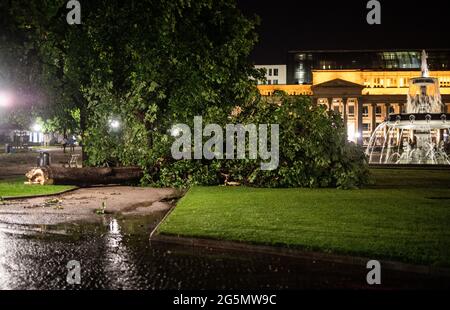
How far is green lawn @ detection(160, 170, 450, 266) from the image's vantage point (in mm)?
8852

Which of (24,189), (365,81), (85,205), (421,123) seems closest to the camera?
(85,205)

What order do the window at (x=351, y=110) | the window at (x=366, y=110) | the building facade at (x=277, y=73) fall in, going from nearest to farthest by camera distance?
the window at (x=351, y=110), the window at (x=366, y=110), the building facade at (x=277, y=73)

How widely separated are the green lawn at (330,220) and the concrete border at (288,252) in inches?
6.3

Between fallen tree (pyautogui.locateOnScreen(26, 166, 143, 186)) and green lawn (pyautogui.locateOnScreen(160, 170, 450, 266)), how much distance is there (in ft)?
14.5

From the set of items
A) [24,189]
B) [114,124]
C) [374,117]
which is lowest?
[24,189]

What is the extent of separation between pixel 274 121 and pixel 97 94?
735 centimetres

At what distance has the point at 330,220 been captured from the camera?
452 inches

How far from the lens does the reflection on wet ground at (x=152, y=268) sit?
7.06 m

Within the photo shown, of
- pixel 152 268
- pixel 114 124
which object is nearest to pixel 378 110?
pixel 114 124

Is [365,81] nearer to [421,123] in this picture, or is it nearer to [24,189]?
[421,123]

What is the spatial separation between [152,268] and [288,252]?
7.63 ft

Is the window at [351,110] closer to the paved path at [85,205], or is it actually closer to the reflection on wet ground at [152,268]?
the paved path at [85,205]

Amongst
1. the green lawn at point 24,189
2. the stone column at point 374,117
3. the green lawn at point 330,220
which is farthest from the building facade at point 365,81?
the green lawn at point 330,220
